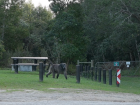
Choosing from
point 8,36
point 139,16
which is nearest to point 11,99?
point 139,16

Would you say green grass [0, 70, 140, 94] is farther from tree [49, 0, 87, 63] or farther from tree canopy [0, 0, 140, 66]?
tree [49, 0, 87, 63]

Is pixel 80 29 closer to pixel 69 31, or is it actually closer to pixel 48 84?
pixel 69 31

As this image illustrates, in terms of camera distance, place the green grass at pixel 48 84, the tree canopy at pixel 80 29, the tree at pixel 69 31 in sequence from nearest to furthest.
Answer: the green grass at pixel 48 84
the tree canopy at pixel 80 29
the tree at pixel 69 31

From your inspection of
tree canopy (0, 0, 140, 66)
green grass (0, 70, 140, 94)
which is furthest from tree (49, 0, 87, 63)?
green grass (0, 70, 140, 94)

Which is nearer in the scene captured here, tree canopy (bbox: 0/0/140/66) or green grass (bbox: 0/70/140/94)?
green grass (bbox: 0/70/140/94)

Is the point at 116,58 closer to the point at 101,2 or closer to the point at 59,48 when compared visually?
the point at 59,48

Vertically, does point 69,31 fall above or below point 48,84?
above

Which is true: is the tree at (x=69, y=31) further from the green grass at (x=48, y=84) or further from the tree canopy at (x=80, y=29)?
the green grass at (x=48, y=84)

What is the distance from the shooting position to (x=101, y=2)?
99.2ft

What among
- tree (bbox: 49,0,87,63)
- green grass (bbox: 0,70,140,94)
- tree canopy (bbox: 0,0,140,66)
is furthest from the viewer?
tree (bbox: 49,0,87,63)

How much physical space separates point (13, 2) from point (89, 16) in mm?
11223

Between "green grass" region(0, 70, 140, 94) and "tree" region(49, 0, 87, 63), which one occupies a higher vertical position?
"tree" region(49, 0, 87, 63)

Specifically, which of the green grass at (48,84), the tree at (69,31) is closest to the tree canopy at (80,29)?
the tree at (69,31)

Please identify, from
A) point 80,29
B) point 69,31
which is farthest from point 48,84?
point 80,29
